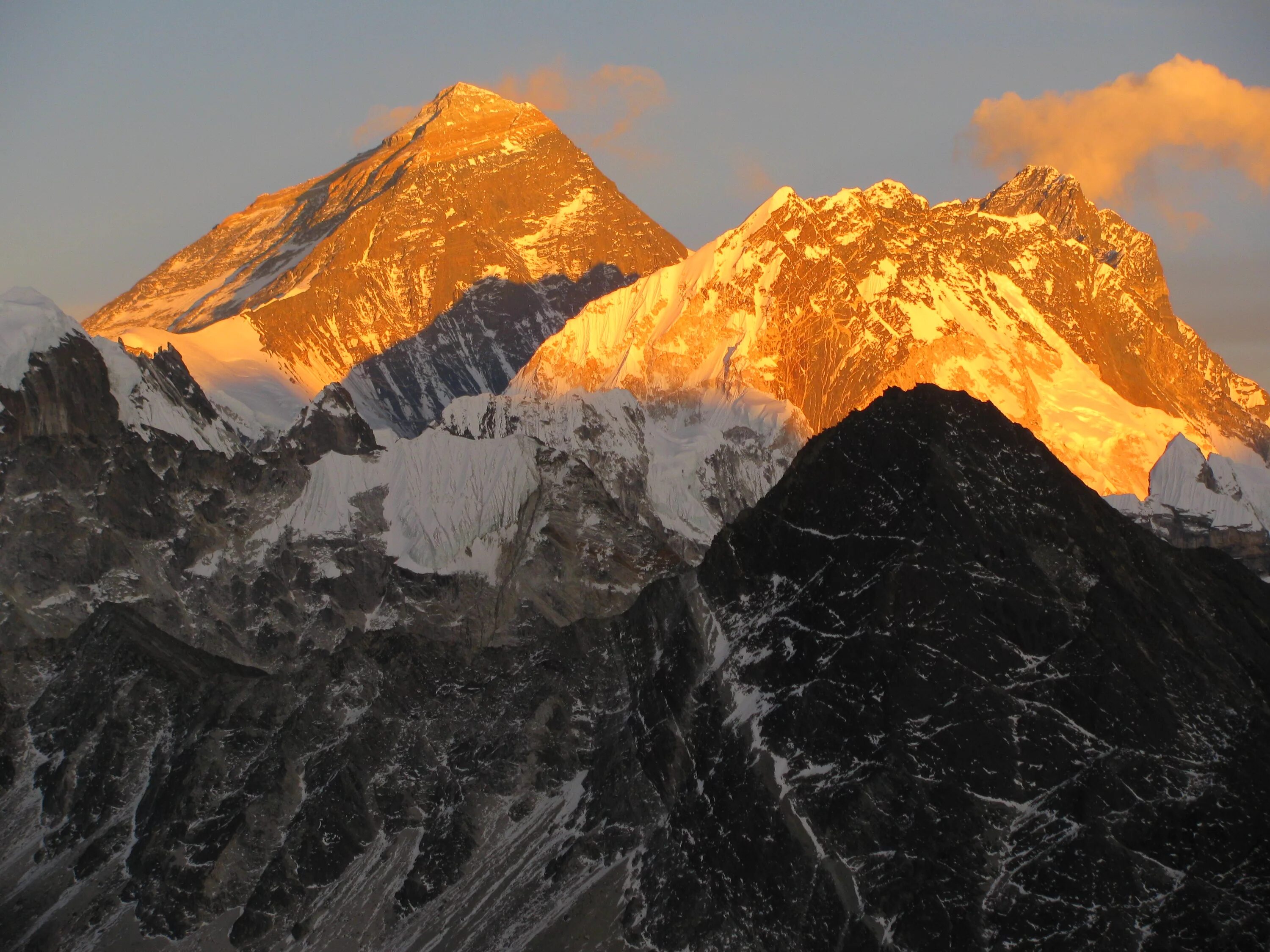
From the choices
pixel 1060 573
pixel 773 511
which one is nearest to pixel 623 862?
pixel 773 511

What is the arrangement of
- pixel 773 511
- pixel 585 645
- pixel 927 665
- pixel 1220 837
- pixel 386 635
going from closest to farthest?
pixel 1220 837 < pixel 927 665 < pixel 773 511 < pixel 585 645 < pixel 386 635

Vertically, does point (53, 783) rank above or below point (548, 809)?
above

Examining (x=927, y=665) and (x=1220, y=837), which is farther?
(x=927, y=665)

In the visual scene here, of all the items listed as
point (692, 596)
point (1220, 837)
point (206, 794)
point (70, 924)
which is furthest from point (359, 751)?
point (1220, 837)

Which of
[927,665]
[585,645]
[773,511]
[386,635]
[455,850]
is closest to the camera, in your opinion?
[927,665]

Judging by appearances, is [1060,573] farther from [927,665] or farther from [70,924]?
[70,924]

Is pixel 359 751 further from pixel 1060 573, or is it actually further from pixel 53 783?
pixel 1060 573
